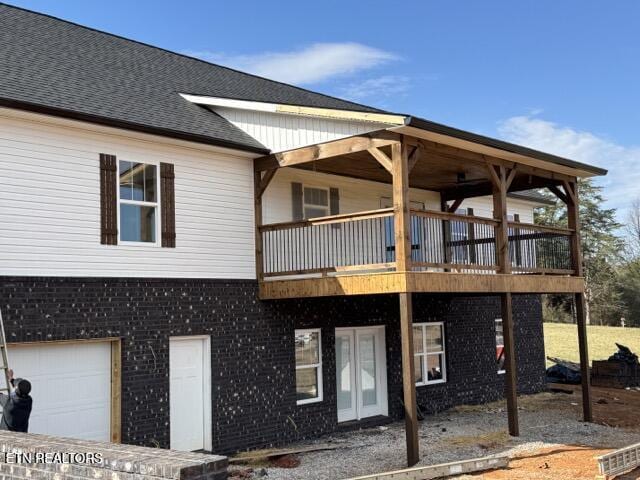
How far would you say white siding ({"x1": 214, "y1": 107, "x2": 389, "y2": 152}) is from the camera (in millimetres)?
12125

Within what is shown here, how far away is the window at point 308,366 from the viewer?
46.0ft

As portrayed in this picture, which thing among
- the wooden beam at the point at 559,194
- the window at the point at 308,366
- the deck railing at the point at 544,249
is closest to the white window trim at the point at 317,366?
the window at the point at 308,366

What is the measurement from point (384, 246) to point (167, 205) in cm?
505

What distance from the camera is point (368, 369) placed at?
51.6 feet

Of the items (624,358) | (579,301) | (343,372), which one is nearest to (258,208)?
(343,372)

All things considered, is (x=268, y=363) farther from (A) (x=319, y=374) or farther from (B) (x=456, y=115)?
(B) (x=456, y=115)

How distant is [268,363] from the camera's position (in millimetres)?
13305

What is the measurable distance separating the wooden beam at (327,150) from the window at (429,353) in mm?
6014

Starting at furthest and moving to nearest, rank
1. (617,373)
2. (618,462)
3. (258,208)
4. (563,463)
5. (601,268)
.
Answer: (601,268)
(617,373)
(258,208)
(563,463)
(618,462)

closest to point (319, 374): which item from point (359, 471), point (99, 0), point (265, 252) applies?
point (265, 252)

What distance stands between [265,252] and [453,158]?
418 centimetres

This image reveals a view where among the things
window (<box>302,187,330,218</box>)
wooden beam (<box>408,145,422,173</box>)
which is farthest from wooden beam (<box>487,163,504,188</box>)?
window (<box>302,187,330,218</box>)

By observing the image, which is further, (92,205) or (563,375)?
(563,375)

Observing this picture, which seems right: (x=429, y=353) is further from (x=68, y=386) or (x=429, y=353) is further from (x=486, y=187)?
(x=68, y=386)
